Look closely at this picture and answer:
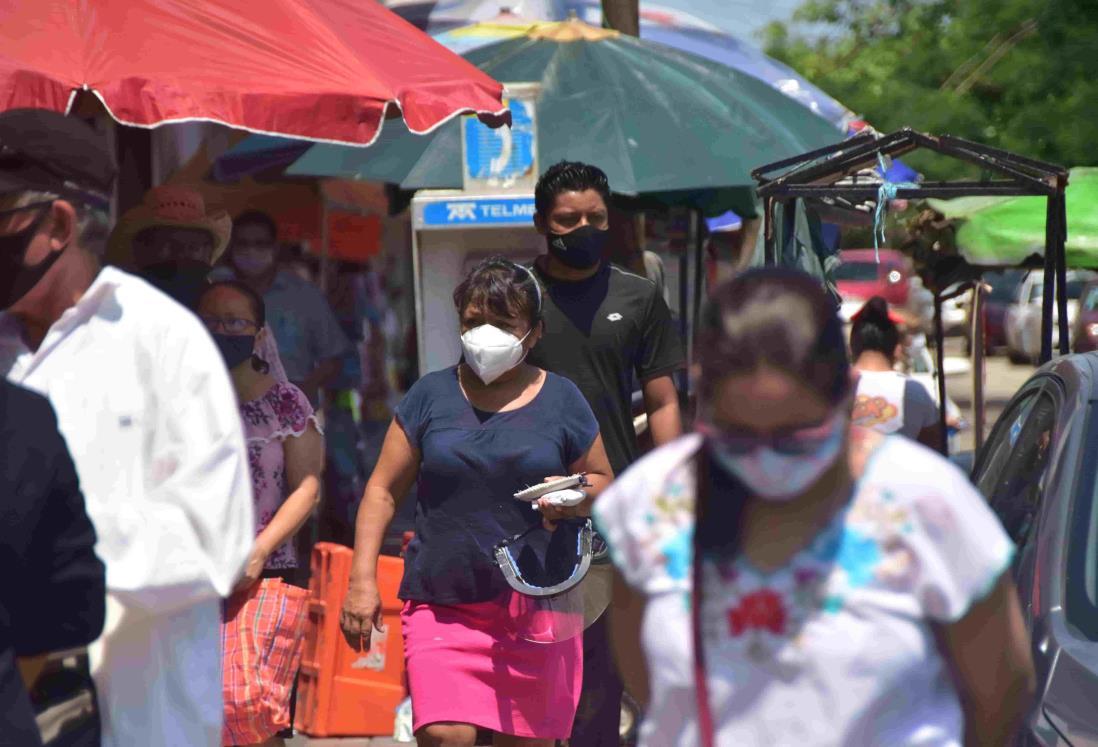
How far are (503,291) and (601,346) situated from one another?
58 cm

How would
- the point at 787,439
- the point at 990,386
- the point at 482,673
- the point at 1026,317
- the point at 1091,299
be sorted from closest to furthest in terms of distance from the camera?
the point at 787,439
the point at 482,673
the point at 1091,299
the point at 990,386
the point at 1026,317

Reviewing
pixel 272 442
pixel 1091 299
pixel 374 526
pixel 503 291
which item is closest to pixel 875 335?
pixel 503 291

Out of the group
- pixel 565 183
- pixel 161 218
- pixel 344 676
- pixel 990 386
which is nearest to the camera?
pixel 161 218

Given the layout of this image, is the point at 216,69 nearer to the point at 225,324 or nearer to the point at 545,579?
the point at 225,324

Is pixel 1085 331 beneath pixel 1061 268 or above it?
beneath

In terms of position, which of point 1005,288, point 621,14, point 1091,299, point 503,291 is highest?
point 621,14

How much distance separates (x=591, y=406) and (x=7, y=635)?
2.91 meters

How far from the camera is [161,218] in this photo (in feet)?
16.7

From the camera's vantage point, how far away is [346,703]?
7.03 m

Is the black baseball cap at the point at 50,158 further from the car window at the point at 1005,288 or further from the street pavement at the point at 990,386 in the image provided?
the car window at the point at 1005,288

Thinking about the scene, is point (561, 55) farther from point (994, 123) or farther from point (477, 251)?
point (994, 123)

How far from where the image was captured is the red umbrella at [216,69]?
4.88m

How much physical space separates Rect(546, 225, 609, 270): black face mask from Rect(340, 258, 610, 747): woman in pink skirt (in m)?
Answer: 0.49

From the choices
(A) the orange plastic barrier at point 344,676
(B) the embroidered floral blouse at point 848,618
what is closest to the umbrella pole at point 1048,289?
(A) the orange plastic barrier at point 344,676
